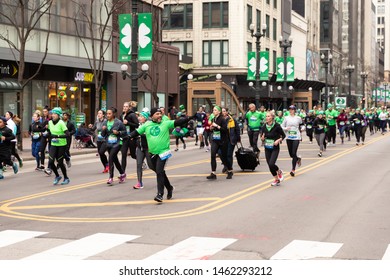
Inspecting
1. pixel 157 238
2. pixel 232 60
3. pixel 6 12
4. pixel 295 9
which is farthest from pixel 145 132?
pixel 295 9

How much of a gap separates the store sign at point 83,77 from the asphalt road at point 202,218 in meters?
22.1

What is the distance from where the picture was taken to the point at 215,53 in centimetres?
6738

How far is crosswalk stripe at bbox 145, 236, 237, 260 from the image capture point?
308 inches

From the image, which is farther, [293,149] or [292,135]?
[292,135]

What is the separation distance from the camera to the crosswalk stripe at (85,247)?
788 centimetres

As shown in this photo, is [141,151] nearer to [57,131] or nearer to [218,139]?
[57,131]

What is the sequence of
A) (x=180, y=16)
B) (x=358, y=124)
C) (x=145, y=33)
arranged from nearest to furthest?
1. (x=145, y=33)
2. (x=358, y=124)
3. (x=180, y=16)

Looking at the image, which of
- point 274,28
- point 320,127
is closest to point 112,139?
point 320,127

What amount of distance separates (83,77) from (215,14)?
29.5 m

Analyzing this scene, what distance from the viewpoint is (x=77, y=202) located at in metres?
12.8

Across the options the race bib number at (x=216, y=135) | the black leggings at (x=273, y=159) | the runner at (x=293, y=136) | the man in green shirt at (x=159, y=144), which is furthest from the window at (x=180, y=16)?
the man in green shirt at (x=159, y=144)

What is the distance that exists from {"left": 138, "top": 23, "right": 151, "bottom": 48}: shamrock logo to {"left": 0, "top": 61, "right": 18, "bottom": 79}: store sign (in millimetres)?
10182

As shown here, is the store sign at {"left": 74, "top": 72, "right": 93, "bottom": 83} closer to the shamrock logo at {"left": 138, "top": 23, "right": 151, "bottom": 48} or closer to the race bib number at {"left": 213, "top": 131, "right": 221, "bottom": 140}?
the shamrock logo at {"left": 138, "top": 23, "right": 151, "bottom": 48}

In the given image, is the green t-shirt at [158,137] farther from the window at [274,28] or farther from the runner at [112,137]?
the window at [274,28]
